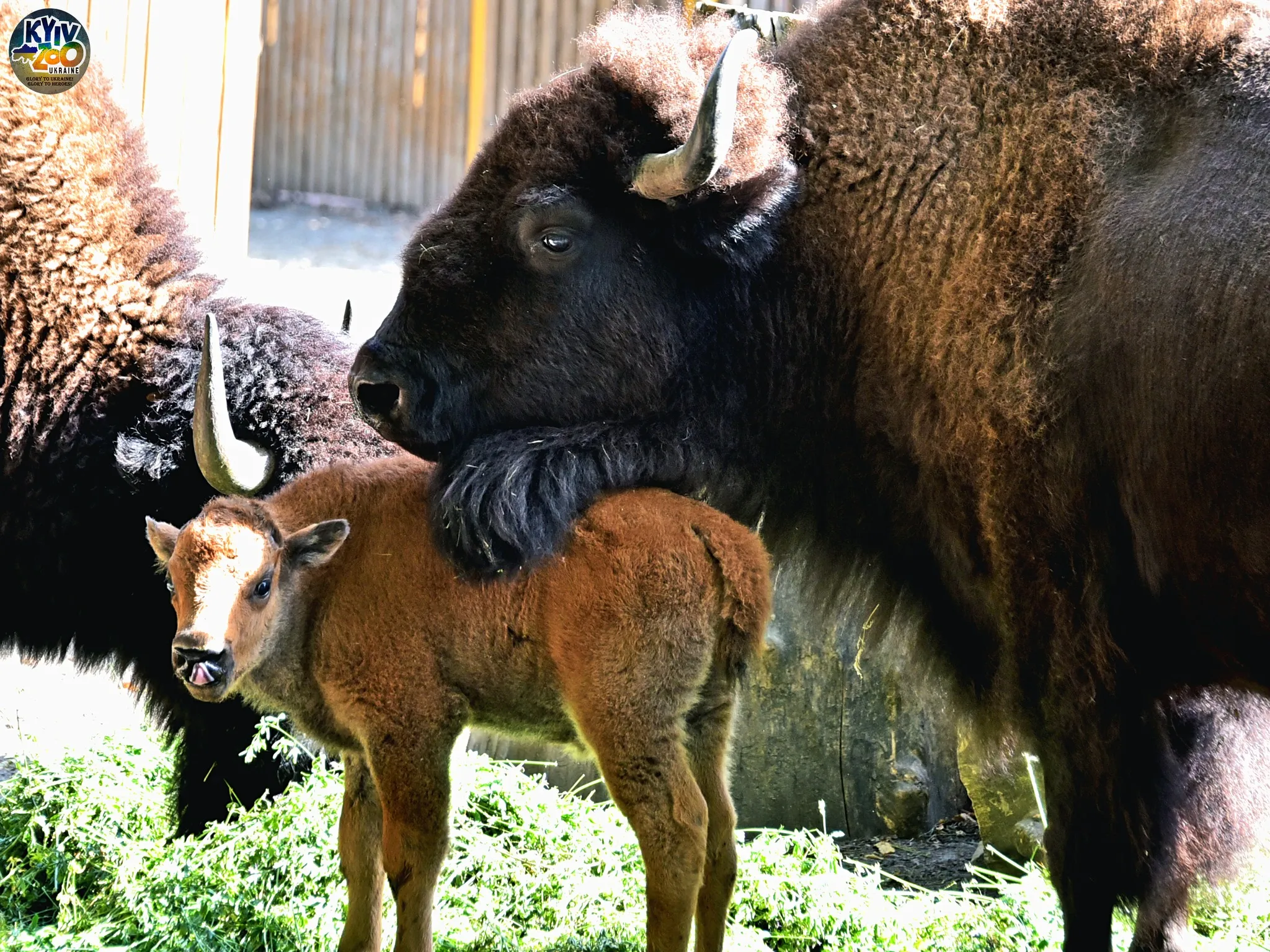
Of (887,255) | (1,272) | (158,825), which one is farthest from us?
(158,825)

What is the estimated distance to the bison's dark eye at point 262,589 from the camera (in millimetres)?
3301

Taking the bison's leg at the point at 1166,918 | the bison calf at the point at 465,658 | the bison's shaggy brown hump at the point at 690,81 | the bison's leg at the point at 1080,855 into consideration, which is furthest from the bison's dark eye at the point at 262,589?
the bison's leg at the point at 1166,918

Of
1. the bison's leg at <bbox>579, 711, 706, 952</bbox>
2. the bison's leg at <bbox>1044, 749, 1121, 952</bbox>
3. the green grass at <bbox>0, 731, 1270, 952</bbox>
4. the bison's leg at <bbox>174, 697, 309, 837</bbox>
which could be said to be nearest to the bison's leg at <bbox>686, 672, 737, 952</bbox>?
the bison's leg at <bbox>579, 711, 706, 952</bbox>

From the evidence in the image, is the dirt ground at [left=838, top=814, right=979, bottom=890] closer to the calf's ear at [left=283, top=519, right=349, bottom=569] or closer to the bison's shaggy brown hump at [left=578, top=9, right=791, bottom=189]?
the calf's ear at [left=283, top=519, right=349, bottom=569]

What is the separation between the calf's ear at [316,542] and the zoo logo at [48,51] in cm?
216

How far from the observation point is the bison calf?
127 inches

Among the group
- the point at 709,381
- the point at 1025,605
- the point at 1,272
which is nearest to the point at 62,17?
the point at 1,272

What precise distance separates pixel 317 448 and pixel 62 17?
2.08 m

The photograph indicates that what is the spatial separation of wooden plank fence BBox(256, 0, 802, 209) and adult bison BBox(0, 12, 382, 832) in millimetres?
7772

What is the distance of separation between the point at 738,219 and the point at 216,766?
2492 mm

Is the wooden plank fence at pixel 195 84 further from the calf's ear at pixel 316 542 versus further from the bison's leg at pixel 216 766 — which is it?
the calf's ear at pixel 316 542

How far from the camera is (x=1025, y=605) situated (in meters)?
2.99

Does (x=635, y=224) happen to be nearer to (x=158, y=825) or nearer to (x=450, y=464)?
(x=450, y=464)

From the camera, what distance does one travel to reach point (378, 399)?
10.8 feet
